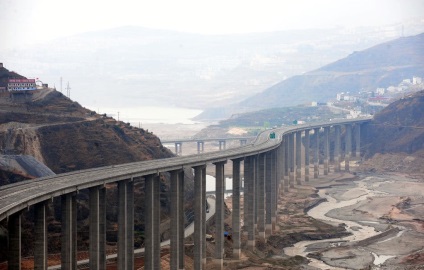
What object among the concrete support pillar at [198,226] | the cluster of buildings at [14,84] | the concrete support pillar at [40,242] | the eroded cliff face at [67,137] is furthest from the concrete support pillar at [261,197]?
the concrete support pillar at [40,242]

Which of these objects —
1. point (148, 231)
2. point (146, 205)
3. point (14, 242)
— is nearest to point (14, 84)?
point (146, 205)

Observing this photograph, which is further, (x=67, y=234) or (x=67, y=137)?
(x=67, y=137)

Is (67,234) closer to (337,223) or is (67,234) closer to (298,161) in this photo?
(337,223)

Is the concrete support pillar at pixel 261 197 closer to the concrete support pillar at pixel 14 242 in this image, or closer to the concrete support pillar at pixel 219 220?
the concrete support pillar at pixel 219 220

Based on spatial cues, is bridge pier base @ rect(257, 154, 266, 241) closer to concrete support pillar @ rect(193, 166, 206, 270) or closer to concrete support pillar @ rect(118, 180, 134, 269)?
concrete support pillar @ rect(193, 166, 206, 270)

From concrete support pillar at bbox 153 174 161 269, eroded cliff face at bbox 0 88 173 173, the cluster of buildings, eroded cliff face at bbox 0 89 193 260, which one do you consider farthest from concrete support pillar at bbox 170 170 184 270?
the cluster of buildings
